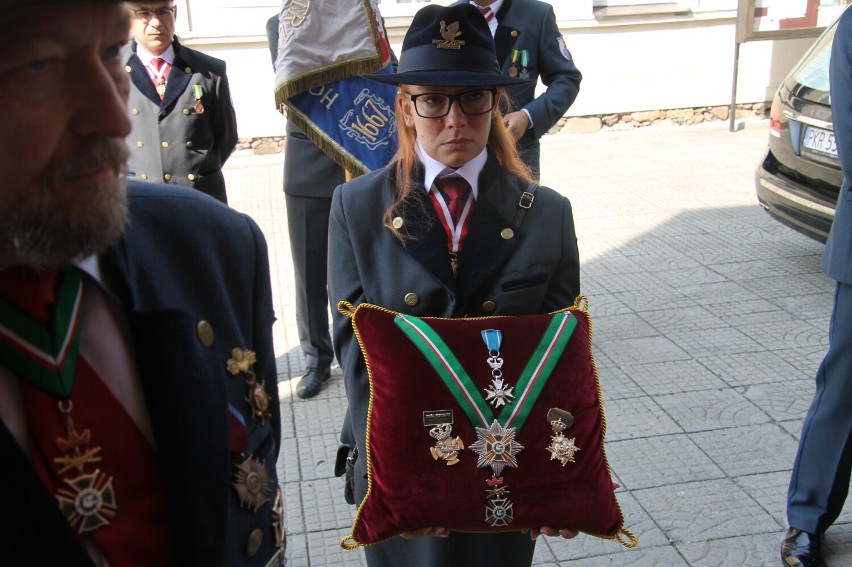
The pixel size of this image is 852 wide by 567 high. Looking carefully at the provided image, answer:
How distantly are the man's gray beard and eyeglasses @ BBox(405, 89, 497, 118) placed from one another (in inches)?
58.0

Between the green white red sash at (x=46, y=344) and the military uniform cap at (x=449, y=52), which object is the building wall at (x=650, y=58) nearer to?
the military uniform cap at (x=449, y=52)

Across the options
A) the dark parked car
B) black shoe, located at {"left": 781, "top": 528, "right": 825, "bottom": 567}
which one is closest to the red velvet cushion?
black shoe, located at {"left": 781, "top": 528, "right": 825, "bottom": 567}

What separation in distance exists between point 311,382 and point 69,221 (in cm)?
386

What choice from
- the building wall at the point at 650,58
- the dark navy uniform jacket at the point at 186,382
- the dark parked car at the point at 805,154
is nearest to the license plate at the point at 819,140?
the dark parked car at the point at 805,154

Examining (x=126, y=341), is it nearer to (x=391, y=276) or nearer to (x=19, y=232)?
(x=19, y=232)

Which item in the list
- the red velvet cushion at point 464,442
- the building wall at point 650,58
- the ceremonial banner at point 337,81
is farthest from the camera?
the building wall at point 650,58

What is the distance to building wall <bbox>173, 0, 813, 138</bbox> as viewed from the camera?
428 inches

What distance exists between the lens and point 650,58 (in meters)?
11.6

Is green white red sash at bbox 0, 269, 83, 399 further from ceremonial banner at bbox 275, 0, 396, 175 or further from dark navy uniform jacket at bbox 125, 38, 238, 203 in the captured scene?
dark navy uniform jacket at bbox 125, 38, 238, 203

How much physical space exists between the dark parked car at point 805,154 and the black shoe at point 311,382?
11.0 ft

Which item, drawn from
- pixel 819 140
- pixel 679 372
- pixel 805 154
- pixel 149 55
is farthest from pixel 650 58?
pixel 149 55

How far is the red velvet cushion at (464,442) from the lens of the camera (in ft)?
7.04

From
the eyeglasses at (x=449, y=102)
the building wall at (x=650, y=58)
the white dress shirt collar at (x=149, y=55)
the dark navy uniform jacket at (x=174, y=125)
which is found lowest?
the building wall at (x=650, y=58)

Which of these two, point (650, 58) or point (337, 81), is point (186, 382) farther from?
point (650, 58)
